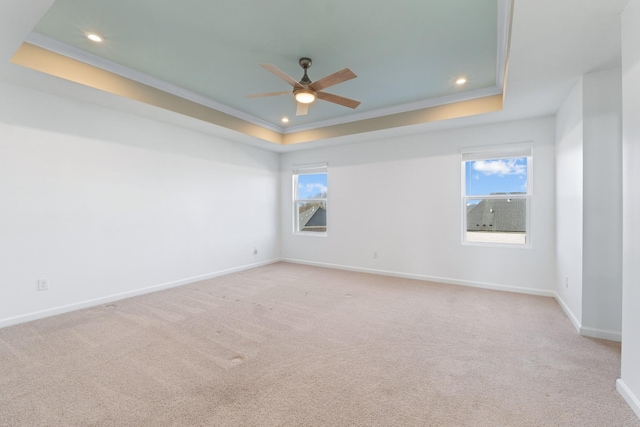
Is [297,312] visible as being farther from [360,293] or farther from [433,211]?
[433,211]

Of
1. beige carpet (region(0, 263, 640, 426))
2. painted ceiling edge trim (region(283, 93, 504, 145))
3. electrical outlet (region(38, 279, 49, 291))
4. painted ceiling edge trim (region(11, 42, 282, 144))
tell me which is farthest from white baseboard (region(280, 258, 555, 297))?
electrical outlet (region(38, 279, 49, 291))

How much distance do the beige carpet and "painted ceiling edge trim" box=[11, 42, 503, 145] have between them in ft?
8.39

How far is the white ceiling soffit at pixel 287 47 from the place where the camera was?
7.33 feet

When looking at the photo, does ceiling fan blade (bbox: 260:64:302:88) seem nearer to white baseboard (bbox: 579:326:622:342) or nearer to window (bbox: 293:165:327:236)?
window (bbox: 293:165:327:236)

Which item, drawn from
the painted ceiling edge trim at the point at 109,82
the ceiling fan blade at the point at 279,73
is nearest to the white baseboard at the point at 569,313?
the ceiling fan blade at the point at 279,73

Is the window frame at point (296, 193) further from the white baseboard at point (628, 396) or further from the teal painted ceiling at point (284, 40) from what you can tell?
the white baseboard at point (628, 396)

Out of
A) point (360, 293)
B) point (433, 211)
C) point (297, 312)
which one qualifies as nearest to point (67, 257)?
point (297, 312)

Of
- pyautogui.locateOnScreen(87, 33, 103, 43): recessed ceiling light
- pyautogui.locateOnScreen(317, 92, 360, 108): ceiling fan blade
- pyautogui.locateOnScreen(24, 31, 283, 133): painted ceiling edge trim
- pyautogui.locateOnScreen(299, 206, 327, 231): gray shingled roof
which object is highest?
pyautogui.locateOnScreen(87, 33, 103, 43): recessed ceiling light

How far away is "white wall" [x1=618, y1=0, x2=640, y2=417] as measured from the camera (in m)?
1.63

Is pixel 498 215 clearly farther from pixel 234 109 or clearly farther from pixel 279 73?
pixel 234 109

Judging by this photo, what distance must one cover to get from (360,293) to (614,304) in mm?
2565

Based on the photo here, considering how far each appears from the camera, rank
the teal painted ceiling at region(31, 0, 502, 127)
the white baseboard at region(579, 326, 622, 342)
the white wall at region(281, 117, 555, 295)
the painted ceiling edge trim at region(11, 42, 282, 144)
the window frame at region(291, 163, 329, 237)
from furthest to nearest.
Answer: the window frame at region(291, 163, 329, 237), the white wall at region(281, 117, 555, 295), the painted ceiling edge trim at region(11, 42, 282, 144), the white baseboard at region(579, 326, 622, 342), the teal painted ceiling at region(31, 0, 502, 127)

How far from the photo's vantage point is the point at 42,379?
1.92 metres

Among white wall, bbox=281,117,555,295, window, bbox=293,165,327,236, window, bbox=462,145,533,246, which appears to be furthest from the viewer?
window, bbox=293,165,327,236
